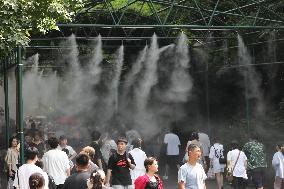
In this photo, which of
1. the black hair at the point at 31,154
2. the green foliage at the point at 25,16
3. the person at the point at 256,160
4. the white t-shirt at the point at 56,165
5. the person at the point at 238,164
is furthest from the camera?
the person at the point at 256,160

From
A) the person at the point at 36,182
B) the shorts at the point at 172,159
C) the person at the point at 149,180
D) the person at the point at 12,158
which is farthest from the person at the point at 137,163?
the shorts at the point at 172,159

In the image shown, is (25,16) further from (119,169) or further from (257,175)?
(257,175)

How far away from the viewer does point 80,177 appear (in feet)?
27.5

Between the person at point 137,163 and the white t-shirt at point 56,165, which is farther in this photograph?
the person at point 137,163

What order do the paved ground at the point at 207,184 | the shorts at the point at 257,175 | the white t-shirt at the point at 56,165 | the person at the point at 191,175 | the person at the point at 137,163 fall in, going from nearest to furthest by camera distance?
the person at the point at 191,175
the white t-shirt at the point at 56,165
the person at the point at 137,163
the shorts at the point at 257,175
the paved ground at the point at 207,184

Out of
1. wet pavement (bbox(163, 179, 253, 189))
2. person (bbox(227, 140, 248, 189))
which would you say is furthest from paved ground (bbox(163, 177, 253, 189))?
person (bbox(227, 140, 248, 189))

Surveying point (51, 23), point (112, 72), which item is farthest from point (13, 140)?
point (112, 72)

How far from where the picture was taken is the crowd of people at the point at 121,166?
28.0ft

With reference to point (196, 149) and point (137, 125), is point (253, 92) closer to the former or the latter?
point (137, 125)

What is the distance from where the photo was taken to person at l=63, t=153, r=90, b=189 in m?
8.31

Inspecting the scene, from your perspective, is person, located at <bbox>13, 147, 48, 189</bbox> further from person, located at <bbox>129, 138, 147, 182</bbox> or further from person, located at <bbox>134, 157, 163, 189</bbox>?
person, located at <bbox>129, 138, 147, 182</bbox>

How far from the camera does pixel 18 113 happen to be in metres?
13.8

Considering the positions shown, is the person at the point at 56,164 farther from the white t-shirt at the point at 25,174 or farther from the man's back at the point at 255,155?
the man's back at the point at 255,155

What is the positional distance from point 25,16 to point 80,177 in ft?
12.6
